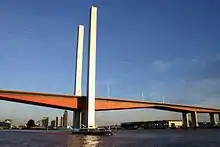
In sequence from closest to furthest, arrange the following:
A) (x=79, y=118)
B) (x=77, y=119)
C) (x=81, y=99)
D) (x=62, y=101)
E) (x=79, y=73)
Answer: (x=62, y=101) → (x=81, y=99) → (x=79, y=118) → (x=77, y=119) → (x=79, y=73)

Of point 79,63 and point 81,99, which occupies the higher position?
point 79,63

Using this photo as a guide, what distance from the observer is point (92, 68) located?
211 ft

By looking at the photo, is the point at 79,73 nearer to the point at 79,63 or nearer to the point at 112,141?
the point at 79,63

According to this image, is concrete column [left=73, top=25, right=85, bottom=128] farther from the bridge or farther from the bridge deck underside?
the bridge deck underside

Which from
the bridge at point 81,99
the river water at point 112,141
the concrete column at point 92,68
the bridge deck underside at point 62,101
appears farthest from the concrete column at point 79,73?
the river water at point 112,141

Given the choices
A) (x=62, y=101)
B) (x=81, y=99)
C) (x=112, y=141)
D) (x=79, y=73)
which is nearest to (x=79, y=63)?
(x=79, y=73)

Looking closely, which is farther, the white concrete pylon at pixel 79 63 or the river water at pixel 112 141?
the white concrete pylon at pixel 79 63

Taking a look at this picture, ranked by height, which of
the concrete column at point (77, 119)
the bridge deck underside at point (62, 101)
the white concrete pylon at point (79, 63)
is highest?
the white concrete pylon at point (79, 63)

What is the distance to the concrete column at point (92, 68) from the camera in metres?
64.4

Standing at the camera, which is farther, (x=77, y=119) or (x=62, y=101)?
(x=77, y=119)

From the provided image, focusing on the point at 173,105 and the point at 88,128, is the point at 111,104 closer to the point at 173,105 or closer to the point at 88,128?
the point at 88,128

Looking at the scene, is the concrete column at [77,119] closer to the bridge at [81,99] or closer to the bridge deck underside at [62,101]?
the bridge at [81,99]

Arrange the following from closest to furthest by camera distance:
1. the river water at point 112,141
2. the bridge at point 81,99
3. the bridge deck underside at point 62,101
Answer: the river water at point 112,141 < the bridge at point 81,99 < the bridge deck underside at point 62,101

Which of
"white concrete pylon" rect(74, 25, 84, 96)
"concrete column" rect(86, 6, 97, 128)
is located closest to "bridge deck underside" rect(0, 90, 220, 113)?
"white concrete pylon" rect(74, 25, 84, 96)
